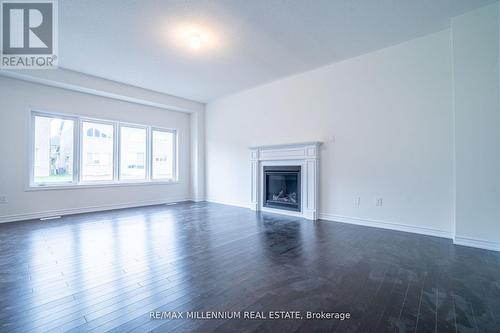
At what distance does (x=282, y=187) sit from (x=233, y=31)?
3.31m

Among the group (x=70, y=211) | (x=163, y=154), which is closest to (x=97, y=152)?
(x=70, y=211)

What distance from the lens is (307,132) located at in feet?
15.5

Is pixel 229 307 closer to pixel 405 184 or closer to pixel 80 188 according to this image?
pixel 405 184

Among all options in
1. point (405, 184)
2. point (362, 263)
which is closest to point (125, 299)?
point (362, 263)

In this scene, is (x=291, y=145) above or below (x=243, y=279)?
above

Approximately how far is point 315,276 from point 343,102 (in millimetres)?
3245

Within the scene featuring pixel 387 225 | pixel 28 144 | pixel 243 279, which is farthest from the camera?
pixel 28 144

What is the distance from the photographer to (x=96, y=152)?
546 centimetres

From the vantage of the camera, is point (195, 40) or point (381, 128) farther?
point (381, 128)

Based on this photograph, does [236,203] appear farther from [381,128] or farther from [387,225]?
[381,128]

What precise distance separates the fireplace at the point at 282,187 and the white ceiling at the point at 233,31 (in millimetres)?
2124

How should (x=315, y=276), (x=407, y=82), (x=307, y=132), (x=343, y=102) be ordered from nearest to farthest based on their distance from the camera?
(x=315, y=276) < (x=407, y=82) < (x=343, y=102) < (x=307, y=132)

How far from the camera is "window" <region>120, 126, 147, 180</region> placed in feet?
19.3

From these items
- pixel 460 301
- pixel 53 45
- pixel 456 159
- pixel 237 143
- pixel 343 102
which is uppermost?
pixel 53 45
